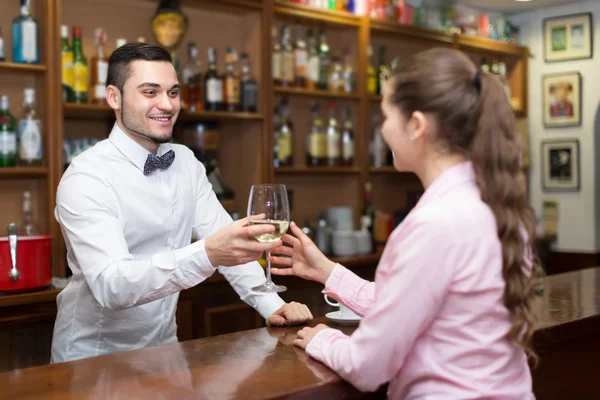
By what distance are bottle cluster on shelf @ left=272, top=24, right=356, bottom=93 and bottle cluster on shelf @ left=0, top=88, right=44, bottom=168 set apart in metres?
1.45

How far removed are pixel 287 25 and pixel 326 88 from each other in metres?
0.48

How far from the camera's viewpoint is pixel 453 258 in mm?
1197

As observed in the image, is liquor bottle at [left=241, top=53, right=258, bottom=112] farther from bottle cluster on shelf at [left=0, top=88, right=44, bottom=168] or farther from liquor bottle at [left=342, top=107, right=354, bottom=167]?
bottle cluster on shelf at [left=0, top=88, right=44, bottom=168]

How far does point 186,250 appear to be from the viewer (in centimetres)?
167

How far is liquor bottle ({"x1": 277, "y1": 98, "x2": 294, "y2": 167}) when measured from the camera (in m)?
4.06

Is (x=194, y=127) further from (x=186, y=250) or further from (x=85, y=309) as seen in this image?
(x=186, y=250)

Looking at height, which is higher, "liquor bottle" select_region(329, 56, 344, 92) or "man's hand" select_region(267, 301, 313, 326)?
"liquor bottle" select_region(329, 56, 344, 92)

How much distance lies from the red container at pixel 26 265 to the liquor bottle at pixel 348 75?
7.56 feet

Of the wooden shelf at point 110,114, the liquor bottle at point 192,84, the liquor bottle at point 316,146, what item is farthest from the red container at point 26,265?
the liquor bottle at point 316,146

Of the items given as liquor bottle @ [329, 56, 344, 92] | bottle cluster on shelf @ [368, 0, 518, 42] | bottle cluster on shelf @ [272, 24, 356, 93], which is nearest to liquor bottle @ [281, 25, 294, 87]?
bottle cluster on shelf @ [272, 24, 356, 93]

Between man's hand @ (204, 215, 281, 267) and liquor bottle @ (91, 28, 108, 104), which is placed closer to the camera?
man's hand @ (204, 215, 281, 267)

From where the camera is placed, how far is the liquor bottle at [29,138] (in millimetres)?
3029

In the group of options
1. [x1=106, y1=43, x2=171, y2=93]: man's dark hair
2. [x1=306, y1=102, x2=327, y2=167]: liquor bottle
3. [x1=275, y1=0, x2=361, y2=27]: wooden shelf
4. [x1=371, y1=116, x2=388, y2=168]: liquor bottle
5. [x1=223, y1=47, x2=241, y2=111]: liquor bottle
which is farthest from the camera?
[x1=371, y1=116, x2=388, y2=168]: liquor bottle

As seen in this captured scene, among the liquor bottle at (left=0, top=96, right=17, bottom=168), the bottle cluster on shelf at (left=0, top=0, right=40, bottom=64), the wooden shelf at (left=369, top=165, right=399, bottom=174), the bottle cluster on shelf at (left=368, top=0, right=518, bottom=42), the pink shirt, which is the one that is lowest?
the pink shirt
